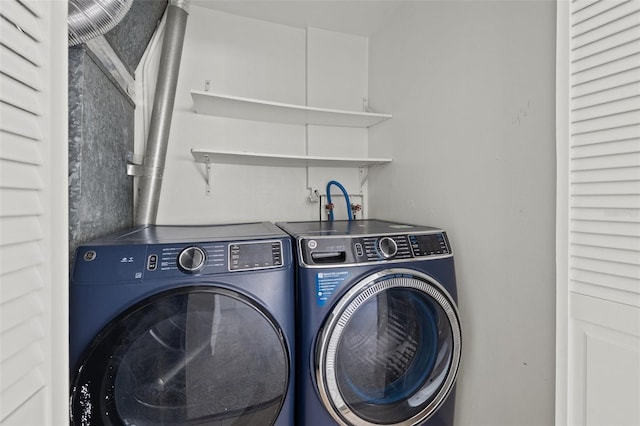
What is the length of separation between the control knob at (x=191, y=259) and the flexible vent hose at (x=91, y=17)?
809mm

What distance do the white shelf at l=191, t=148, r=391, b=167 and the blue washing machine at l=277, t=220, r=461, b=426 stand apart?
656 mm

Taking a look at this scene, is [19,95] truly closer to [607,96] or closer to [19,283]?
[19,283]

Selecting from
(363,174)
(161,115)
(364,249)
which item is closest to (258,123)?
(161,115)

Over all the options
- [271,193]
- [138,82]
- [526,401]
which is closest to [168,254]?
[271,193]

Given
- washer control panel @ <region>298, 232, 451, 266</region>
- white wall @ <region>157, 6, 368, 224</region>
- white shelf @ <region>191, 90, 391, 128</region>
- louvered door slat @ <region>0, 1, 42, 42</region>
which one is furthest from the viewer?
white wall @ <region>157, 6, 368, 224</region>

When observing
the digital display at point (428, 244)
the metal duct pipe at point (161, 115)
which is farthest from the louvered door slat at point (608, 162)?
the metal duct pipe at point (161, 115)

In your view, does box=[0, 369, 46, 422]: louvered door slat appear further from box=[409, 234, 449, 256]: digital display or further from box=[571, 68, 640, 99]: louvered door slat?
box=[571, 68, 640, 99]: louvered door slat

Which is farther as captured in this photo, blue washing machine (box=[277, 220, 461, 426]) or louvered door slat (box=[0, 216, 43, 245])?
blue washing machine (box=[277, 220, 461, 426])

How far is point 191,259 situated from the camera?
108 cm

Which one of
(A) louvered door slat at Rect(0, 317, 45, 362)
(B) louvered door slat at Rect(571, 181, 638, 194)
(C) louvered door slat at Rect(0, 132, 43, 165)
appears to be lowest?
(A) louvered door slat at Rect(0, 317, 45, 362)

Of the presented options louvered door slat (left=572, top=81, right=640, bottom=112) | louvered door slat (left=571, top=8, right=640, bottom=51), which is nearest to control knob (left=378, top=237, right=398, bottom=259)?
louvered door slat (left=572, top=81, right=640, bottom=112)

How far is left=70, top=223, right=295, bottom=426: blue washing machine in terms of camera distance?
98 cm

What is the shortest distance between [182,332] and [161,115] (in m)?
1.23

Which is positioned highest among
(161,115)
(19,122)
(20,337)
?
(161,115)
